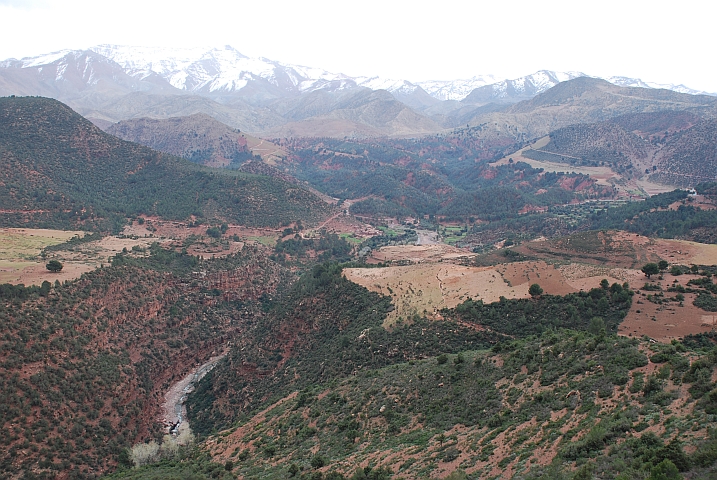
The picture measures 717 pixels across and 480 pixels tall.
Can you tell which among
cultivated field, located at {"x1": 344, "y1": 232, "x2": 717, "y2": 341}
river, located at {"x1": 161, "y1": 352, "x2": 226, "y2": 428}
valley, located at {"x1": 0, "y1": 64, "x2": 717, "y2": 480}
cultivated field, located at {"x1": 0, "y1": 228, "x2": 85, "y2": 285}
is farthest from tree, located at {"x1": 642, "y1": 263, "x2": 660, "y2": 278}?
cultivated field, located at {"x1": 0, "y1": 228, "x2": 85, "y2": 285}

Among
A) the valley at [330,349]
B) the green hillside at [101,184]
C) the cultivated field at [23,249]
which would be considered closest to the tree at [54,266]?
the valley at [330,349]

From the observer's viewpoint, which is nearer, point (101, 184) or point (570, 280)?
point (570, 280)

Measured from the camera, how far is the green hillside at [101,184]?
10056cm

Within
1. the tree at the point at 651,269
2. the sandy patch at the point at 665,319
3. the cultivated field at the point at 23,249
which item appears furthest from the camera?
the cultivated field at the point at 23,249

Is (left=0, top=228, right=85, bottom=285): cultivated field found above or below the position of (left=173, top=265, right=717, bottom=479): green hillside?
above

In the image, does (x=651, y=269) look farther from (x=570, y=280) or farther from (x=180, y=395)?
(x=180, y=395)

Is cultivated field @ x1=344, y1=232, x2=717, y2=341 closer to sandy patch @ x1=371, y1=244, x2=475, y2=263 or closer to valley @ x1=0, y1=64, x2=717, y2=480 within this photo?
valley @ x1=0, y1=64, x2=717, y2=480

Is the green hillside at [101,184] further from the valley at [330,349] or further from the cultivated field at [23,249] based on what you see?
the cultivated field at [23,249]

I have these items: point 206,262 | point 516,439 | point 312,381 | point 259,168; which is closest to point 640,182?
point 259,168

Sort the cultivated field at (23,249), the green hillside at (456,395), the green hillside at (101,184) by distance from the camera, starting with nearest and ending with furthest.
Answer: the green hillside at (456,395), the cultivated field at (23,249), the green hillside at (101,184)

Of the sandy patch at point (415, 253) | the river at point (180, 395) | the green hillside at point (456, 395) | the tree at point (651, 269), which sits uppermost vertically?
the tree at point (651, 269)

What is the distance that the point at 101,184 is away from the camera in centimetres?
11981

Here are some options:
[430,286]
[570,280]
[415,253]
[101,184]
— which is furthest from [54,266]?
[415,253]

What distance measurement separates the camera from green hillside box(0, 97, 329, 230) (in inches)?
3959
